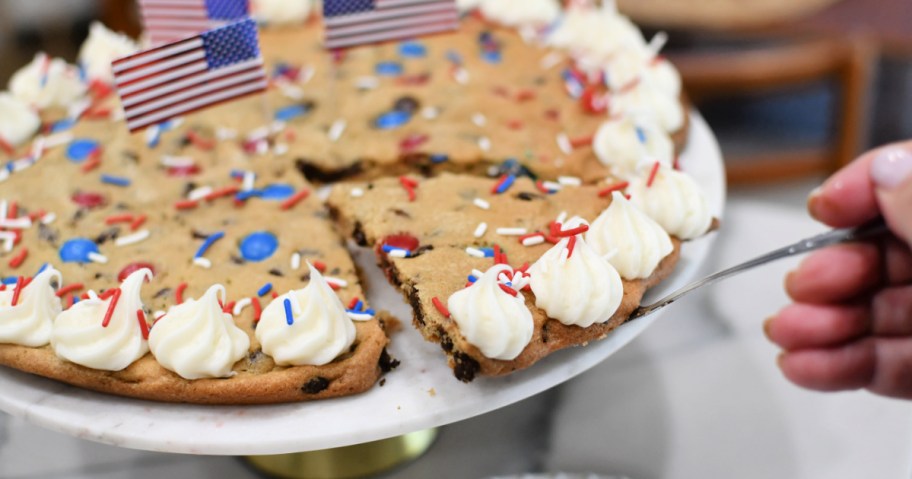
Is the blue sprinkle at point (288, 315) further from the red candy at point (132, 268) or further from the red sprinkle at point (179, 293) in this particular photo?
the red candy at point (132, 268)

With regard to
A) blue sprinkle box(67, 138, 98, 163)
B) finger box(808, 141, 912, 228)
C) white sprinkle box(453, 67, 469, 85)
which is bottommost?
white sprinkle box(453, 67, 469, 85)

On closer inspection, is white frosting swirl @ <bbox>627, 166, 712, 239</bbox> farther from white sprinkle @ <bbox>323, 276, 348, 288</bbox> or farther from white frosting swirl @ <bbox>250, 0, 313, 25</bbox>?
white frosting swirl @ <bbox>250, 0, 313, 25</bbox>

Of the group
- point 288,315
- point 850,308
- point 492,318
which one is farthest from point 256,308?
point 850,308

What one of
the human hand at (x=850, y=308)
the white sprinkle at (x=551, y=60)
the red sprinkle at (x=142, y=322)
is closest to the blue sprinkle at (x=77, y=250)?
the red sprinkle at (x=142, y=322)

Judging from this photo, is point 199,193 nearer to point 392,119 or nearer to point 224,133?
point 224,133

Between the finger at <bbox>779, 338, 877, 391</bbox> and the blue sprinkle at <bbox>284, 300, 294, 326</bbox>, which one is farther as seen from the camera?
the finger at <bbox>779, 338, 877, 391</bbox>

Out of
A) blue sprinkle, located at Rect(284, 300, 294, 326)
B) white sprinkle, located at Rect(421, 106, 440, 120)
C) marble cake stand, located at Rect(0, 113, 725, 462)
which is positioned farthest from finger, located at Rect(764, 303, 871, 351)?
white sprinkle, located at Rect(421, 106, 440, 120)

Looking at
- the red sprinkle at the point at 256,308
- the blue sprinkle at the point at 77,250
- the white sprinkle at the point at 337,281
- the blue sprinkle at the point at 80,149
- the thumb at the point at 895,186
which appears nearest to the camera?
the thumb at the point at 895,186
